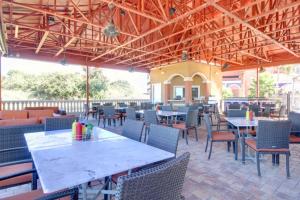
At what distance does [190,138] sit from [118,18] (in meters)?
5.33

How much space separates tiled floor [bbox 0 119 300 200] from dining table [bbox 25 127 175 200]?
111 cm

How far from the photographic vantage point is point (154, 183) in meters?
0.92

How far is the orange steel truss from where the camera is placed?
5148 mm

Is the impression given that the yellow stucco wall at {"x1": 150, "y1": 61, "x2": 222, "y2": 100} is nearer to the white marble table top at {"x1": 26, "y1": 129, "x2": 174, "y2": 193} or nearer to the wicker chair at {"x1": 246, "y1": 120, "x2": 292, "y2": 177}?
the wicker chair at {"x1": 246, "y1": 120, "x2": 292, "y2": 177}

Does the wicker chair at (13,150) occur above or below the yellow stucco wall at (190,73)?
below

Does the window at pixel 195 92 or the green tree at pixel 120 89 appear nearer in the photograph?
the window at pixel 195 92

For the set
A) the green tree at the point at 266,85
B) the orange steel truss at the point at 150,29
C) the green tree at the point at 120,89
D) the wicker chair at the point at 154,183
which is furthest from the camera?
the green tree at the point at 120,89

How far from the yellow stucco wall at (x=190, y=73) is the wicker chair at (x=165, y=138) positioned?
389 inches

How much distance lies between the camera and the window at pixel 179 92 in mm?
12272

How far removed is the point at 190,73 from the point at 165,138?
1011 centimetres

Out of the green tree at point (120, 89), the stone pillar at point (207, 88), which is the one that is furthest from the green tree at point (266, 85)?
the green tree at point (120, 89)

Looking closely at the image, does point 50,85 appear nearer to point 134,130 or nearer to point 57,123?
point 57,123

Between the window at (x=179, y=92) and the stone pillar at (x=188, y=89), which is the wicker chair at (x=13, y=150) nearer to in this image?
the stone pillar at (x=188, y=89)

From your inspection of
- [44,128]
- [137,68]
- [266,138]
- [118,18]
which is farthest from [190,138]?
[137,68]
